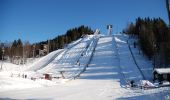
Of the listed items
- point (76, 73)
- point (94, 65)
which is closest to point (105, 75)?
point (76, 73)

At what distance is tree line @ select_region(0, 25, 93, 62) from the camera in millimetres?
121550

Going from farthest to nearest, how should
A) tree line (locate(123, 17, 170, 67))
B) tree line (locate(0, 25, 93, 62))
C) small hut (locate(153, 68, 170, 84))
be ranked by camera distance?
tree line (locate(0, 25, 93, 62)), tree line (locate(123, 17, 170, 67)), small hut (locate(153, 68, 170, 84))

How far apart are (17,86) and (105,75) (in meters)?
29.6

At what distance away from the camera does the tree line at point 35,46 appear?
399ft

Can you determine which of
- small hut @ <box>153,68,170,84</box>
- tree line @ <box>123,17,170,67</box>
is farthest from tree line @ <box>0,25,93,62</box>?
small hut @ <box>153,68,170,84</box>

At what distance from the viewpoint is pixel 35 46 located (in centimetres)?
14825

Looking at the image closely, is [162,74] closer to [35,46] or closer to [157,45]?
[157,45]

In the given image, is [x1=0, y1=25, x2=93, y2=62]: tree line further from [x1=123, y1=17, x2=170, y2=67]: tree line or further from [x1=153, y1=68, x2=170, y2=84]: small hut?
[x1=153, y1=68, x2=170, y2=84]: small hut

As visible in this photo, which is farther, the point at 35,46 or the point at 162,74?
the point at 35,46

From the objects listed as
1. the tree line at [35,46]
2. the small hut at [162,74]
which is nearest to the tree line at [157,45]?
the small hut at [162,74]

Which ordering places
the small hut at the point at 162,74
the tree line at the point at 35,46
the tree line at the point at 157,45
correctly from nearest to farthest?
the small hut at the point at 162,74 → the tree line at the point at 157,45 → the tree line at the point at 35,46

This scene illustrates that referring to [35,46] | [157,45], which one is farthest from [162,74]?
[35,46]

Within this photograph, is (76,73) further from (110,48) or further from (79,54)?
(110,48)

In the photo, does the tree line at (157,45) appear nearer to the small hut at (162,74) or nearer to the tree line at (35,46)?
the small hut at (162,74)
